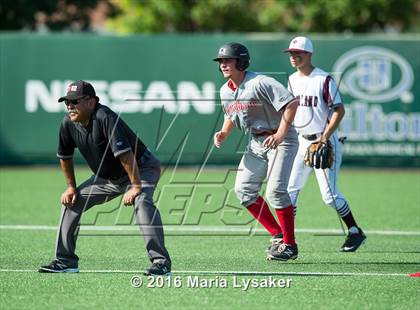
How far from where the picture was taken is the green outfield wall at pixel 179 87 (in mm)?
20125

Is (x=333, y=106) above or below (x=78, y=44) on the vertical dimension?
above

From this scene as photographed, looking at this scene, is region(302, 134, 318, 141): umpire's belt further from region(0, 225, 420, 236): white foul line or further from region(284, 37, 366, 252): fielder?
region(0, 225, 420, 236): white foul line

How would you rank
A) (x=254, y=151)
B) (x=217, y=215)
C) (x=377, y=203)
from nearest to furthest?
(x=254, y=151), (x=217, y=215), (x=377, y=203)

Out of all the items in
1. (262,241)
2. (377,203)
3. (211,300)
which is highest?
(211,300)

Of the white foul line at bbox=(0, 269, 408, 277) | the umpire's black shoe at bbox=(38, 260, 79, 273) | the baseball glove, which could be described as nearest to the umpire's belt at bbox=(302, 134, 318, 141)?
the baseball glove

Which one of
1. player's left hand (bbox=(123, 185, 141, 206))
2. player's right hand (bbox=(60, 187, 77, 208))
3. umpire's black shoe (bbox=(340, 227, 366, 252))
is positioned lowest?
umpire's black shoe (bbox=(340, 227, 366, 252))

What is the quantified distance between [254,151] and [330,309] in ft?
9.20

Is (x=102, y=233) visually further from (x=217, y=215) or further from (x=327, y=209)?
(x=327, y=209)

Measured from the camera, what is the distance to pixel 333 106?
10.1 meters

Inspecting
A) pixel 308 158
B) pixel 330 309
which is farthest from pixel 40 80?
pixel 330 309

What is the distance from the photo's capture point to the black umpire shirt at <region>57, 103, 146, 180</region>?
800 centimetres

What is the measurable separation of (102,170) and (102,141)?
1.25 feet

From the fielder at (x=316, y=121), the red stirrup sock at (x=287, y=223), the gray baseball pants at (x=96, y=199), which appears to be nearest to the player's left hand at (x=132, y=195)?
the gray baseball pants at (x=96, y=199)

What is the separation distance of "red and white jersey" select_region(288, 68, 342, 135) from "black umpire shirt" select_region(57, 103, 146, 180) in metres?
2.49
